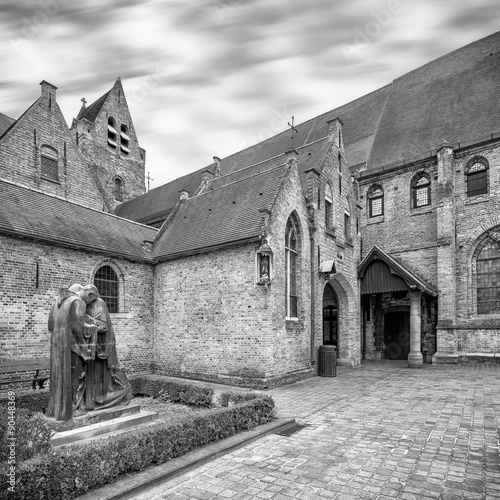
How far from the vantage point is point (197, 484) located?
4.99m

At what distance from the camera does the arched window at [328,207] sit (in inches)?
658

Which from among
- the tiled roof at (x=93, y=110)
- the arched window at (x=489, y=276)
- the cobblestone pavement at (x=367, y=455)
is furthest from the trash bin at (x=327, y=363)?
the tiled roof at (x=93, y=110)

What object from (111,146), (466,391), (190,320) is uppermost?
(111,146)

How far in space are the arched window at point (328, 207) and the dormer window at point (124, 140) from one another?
21714 mm

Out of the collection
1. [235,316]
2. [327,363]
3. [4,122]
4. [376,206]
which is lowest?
[327,363]

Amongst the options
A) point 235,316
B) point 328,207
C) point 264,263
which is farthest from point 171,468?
point 328,207

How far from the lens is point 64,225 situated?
13.4m

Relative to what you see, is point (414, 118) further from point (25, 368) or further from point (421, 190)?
point (25, 368)

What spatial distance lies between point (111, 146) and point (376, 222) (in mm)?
21527

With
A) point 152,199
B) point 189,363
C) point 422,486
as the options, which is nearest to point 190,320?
point 189,363

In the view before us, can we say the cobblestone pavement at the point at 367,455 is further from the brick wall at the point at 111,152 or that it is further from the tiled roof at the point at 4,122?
the brick wall at the point at 111,152

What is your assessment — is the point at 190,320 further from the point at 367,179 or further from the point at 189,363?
the point at 367,179

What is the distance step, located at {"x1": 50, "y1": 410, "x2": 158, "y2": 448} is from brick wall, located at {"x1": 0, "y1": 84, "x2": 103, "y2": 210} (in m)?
15.5

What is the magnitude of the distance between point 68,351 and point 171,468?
2.41m
